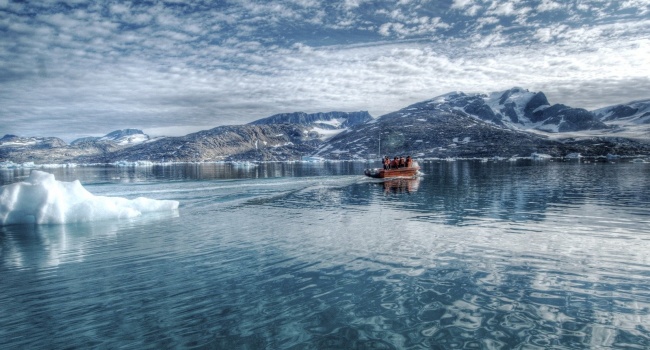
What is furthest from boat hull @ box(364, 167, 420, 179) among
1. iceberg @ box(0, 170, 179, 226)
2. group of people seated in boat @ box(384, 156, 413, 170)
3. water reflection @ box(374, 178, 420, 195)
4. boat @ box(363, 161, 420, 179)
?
iceberg @ box(0, 170, 179, 226)

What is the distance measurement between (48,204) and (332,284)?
84.6 ft

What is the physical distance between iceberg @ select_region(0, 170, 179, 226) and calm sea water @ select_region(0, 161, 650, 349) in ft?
4.00

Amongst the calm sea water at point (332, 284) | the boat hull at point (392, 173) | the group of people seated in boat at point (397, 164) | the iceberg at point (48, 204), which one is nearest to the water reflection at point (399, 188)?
the boat hull at point (392, 173)

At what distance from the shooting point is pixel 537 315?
11555 millimetres

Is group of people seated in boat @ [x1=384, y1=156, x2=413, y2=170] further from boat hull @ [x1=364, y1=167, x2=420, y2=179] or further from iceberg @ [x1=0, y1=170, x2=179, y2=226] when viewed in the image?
iceberg @ [x1=0, y1=170, x2=179, y2=226]

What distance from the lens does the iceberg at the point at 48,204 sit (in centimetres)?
2775

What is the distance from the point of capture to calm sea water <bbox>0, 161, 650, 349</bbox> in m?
10.5

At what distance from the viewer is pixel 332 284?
14641 mm

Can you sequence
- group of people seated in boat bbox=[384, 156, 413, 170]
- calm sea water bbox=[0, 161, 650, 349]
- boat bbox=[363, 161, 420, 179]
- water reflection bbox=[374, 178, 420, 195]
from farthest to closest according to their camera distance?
1. group of people seated in boat bbox=[384, 156, 413, 170]
2. boat bbox=[363, 161, 420, 179]
3. water reflection bbox=[374, 178, 420, 195]
4. calm sea water bbox=[0, 161, 650, 349]

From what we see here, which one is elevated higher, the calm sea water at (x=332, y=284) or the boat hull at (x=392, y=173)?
the boat hull at (x=392, y=173)

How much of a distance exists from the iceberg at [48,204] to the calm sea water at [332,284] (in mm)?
1218

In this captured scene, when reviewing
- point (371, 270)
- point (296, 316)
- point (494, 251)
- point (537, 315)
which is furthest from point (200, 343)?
point (494, 251)

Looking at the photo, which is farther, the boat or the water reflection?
the boat

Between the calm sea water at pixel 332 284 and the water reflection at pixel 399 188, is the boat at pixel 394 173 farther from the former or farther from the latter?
the calm sea water at pixel 332 284
